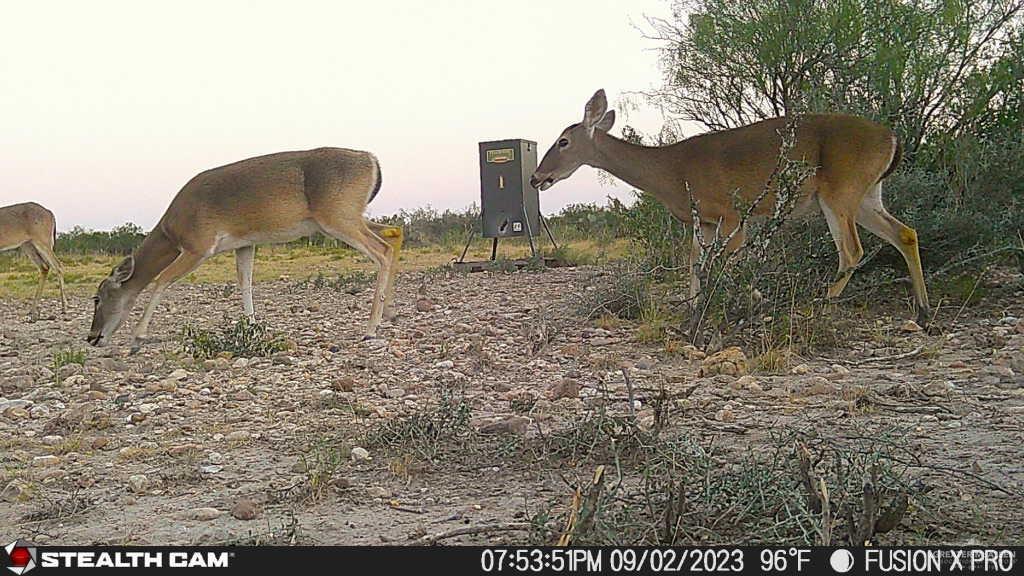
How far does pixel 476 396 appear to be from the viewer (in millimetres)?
5770

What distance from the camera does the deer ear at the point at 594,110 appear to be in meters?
9.73

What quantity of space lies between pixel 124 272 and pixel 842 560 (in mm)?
8289

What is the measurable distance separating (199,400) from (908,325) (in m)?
5.19

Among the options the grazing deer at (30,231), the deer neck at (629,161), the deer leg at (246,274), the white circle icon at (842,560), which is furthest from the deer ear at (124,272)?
the white circle icon at (842,560)

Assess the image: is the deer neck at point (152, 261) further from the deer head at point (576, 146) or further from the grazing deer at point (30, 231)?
the grazing deer at point (30, 231)

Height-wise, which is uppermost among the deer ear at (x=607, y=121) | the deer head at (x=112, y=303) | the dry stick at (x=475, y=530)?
the deer ear at (x=607, y=121)

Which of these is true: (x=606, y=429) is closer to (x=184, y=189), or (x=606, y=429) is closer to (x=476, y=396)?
(x=476, y=396)

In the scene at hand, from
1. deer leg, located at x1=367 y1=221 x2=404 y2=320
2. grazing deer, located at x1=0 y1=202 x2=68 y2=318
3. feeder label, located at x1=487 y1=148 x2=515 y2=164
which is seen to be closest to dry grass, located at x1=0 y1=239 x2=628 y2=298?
grazing deer, located at x1=0 y1=202 x2=68 y2=318

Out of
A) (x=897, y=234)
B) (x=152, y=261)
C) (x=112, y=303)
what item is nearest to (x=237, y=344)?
(x=112, y=303)

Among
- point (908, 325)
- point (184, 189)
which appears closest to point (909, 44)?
point (908, 325)

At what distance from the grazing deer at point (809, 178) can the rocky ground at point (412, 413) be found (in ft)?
2.30

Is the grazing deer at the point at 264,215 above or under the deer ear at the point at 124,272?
above

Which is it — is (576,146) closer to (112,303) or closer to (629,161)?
(629,161)

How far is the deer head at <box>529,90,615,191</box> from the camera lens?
976cm
